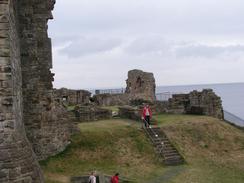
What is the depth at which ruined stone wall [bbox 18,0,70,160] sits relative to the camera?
2019 cm

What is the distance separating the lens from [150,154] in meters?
24.9

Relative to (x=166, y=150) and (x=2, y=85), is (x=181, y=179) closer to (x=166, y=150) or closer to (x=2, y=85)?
(x=166, y=150)

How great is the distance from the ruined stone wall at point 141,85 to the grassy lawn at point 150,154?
16.6 metres

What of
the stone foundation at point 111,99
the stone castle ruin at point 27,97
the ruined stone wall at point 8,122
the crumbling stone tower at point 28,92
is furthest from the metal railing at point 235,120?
the ruined stone wall at point 8,122

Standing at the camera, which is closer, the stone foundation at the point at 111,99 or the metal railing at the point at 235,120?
the metal railing at the point at 235,120

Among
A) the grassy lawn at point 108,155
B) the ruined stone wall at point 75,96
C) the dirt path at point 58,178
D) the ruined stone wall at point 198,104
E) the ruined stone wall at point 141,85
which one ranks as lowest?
the dirt path at point 58,178

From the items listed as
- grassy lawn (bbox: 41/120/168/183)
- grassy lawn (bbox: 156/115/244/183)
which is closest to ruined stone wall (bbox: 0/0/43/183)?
grassy lawn (bbox: 41/120/168/183)

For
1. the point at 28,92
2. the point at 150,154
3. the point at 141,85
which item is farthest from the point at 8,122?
the point at 141,85

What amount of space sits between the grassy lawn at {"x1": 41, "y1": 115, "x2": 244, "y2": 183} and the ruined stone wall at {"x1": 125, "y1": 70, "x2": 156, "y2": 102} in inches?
655

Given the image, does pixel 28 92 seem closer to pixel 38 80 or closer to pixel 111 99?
pixel 38 80

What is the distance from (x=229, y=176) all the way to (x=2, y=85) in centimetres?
1276

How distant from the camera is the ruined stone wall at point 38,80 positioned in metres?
20.2

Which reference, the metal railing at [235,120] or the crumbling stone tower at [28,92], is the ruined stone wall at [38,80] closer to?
the crumbling stone tower at [28,92]

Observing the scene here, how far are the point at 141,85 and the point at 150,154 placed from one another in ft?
75.5
